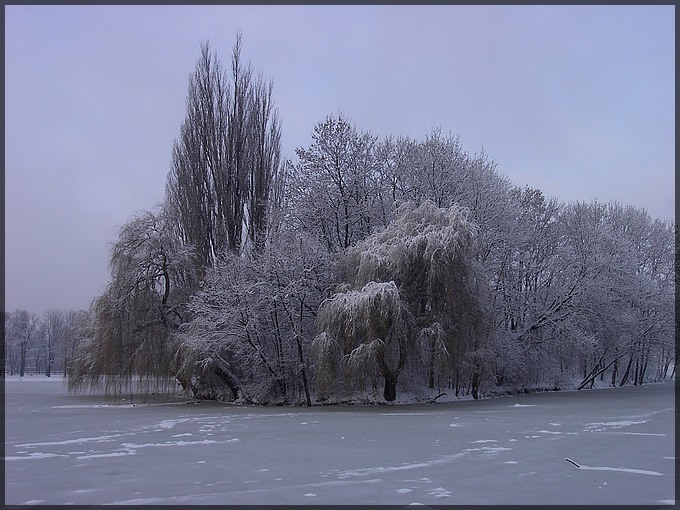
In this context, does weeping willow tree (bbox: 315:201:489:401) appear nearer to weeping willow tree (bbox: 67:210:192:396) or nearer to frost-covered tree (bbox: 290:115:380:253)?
frost-covered tree (bbox: 290:115:380:253)

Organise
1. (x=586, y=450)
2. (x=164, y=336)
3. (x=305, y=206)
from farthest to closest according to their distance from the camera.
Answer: (x=305, y=206) < (x=164, y=336) < (x=586, y=450)

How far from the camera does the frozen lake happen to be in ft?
24.6

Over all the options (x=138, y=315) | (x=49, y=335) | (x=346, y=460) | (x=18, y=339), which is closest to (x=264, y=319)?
(x=138, y=315)

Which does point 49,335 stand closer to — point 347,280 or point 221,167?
point 221,167

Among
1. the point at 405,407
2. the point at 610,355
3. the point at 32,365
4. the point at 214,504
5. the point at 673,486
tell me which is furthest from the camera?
the point at 32,365

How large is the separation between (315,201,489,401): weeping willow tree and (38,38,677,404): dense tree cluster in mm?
63

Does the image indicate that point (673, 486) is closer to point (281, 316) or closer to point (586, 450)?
point (586, 450)

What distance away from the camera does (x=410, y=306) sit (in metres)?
23.9

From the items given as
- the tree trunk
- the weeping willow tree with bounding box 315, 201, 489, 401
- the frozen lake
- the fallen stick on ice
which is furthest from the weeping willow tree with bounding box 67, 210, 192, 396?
the fallen stick on ice

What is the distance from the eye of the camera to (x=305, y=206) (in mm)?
28656

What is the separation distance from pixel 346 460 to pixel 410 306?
13943mm

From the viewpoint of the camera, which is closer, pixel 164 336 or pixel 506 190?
pixel 164 336

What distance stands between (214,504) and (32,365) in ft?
351

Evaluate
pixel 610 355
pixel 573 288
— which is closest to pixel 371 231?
pixel 573 288
